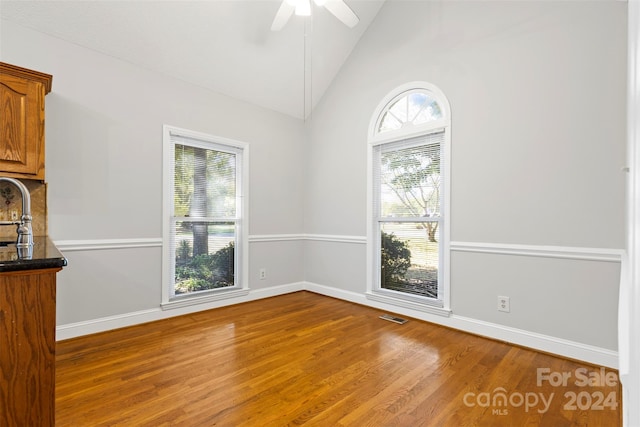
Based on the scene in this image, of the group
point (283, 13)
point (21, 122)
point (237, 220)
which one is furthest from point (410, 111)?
point (21, 122)

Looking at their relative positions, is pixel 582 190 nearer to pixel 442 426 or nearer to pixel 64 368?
pixel 442 426

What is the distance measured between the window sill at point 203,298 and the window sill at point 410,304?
1.60 meters

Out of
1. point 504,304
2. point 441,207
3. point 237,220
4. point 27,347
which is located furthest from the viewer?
point 237,220

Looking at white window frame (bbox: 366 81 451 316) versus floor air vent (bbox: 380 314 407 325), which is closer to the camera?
white window frame (bbox: 366 81 451 316)

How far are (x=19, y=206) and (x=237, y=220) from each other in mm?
1998

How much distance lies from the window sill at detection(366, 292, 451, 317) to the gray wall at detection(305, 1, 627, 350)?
0.16 metres

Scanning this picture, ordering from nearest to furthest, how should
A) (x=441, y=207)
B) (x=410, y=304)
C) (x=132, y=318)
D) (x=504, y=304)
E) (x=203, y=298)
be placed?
1. (x=504, y=304)
2. (x=132, y=318)
3. (x=441, y=207)
4. (x=410, y=304)
5. (x=203, y=298)

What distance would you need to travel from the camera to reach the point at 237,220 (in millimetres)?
3973

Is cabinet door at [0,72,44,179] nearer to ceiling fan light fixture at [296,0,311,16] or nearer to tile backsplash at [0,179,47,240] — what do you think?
tile backsplash at [0,179,47,240]

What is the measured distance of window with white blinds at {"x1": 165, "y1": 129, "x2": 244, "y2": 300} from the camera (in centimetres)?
343

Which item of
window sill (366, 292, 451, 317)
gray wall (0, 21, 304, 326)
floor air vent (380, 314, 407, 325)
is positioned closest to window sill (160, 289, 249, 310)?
gray wall (0, 21, 304, 326)

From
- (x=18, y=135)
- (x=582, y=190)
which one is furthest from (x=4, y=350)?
(x=582, y=190)

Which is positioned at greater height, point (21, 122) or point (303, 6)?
point (303, 6)

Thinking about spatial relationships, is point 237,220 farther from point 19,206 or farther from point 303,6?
point 303,6
